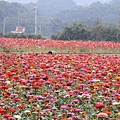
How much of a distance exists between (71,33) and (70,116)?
31.2m

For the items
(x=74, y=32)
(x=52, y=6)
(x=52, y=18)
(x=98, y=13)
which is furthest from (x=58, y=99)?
(x=52, y=6)

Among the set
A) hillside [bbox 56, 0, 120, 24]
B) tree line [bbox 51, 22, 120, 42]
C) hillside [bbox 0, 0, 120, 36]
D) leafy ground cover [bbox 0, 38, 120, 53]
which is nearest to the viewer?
leafy ground cover [bbox 0, 38, 120, 53]

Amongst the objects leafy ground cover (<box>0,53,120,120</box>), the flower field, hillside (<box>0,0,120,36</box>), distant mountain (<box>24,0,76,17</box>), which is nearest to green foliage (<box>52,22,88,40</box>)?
hillside (<box>0,0,120,36</box>)

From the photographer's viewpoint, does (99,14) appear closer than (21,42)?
No

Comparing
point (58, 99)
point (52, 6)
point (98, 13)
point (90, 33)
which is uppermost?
point (52, 6)

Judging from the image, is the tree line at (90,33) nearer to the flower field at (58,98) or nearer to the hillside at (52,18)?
the hillside at (52,18)

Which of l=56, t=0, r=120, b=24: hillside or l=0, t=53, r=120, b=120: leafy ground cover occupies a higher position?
l=56, t=0, r=120, b=24: hillside

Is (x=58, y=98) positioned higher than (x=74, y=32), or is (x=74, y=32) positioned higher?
(x=74, y=32)

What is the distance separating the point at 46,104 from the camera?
4.93 metres

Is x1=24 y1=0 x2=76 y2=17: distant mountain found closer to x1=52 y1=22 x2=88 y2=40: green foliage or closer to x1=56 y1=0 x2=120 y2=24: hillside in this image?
x1=56 y1=0 x2=120 y2=24: hillside

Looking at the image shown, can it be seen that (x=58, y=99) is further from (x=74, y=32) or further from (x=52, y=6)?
(x=52, y=6)

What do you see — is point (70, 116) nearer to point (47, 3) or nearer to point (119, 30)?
point (119, 30)

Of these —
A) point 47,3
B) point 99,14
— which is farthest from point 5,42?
point 47,3

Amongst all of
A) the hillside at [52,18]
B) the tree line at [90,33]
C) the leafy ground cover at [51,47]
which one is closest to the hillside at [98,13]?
the hillside at [52,18]
